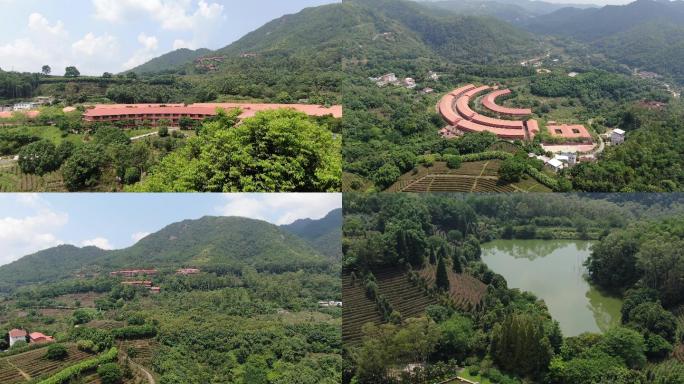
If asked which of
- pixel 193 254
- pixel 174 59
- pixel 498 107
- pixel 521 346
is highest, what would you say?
pixel 174 59

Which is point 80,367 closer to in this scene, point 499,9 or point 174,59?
point 174,59

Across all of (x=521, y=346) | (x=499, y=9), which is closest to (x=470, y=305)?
(x=521, y=346)

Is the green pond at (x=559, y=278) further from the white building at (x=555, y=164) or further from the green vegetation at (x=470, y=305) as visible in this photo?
the white building at (x=555, y=164)

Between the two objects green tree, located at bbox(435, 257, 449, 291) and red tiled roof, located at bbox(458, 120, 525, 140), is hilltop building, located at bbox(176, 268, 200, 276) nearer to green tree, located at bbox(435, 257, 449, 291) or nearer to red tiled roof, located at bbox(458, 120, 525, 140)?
green tree, located at bbox(435, 257, 449, 291)

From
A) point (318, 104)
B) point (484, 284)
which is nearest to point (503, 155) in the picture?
point (484, 284)

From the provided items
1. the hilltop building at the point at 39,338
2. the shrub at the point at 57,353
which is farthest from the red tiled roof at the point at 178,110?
the shrub at the point at 57,353

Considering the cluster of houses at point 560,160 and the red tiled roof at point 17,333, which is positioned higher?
the cluster of houses at point 560,160

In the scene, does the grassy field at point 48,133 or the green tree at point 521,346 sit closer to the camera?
the green tree at point 521,346
